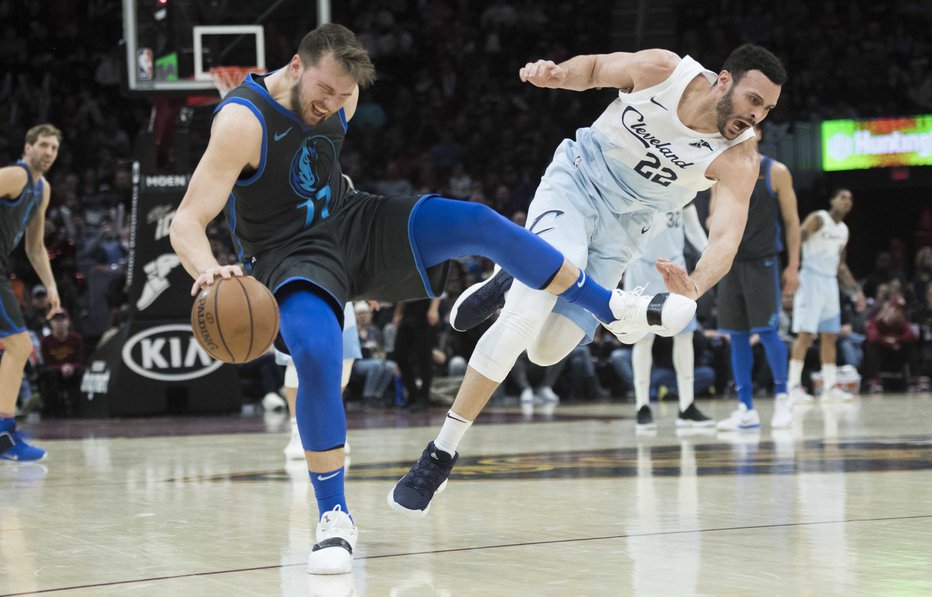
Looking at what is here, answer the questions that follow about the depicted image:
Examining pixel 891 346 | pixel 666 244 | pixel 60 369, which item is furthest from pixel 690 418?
pixel 60 369

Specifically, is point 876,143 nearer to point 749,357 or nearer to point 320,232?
point 749,357

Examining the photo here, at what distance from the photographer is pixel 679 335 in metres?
8.77

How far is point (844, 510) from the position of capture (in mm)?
4375

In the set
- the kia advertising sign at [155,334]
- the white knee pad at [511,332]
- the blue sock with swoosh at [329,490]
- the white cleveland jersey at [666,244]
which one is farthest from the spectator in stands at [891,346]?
the blue sock with swoosh at [329,490]

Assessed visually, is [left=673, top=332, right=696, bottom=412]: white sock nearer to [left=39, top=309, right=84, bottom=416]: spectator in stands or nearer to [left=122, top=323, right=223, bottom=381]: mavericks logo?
[left=122, top=323, right=223, bottom=381]: mavericks logo

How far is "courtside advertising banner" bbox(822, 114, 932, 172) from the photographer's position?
17.1 meters

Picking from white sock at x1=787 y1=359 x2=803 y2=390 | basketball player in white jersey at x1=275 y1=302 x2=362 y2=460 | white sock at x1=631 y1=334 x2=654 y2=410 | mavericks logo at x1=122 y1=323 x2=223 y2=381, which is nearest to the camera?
basketball player in white jersey at x1=275 y1=302 x2=362 y2=460

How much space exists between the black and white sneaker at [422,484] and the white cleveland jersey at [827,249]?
8.79 metres

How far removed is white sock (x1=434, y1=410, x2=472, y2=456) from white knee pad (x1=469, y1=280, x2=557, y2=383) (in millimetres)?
214

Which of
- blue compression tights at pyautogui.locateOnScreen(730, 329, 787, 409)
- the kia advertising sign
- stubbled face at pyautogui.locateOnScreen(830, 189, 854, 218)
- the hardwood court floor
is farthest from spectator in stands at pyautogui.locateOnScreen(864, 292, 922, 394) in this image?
the kia advertising sign

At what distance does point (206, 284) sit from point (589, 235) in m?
2.12

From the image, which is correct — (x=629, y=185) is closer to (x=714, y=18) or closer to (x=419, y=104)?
(x=419, y=104)

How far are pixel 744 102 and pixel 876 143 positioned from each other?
13.5 m

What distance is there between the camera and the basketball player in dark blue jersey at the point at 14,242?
6.95 meters
